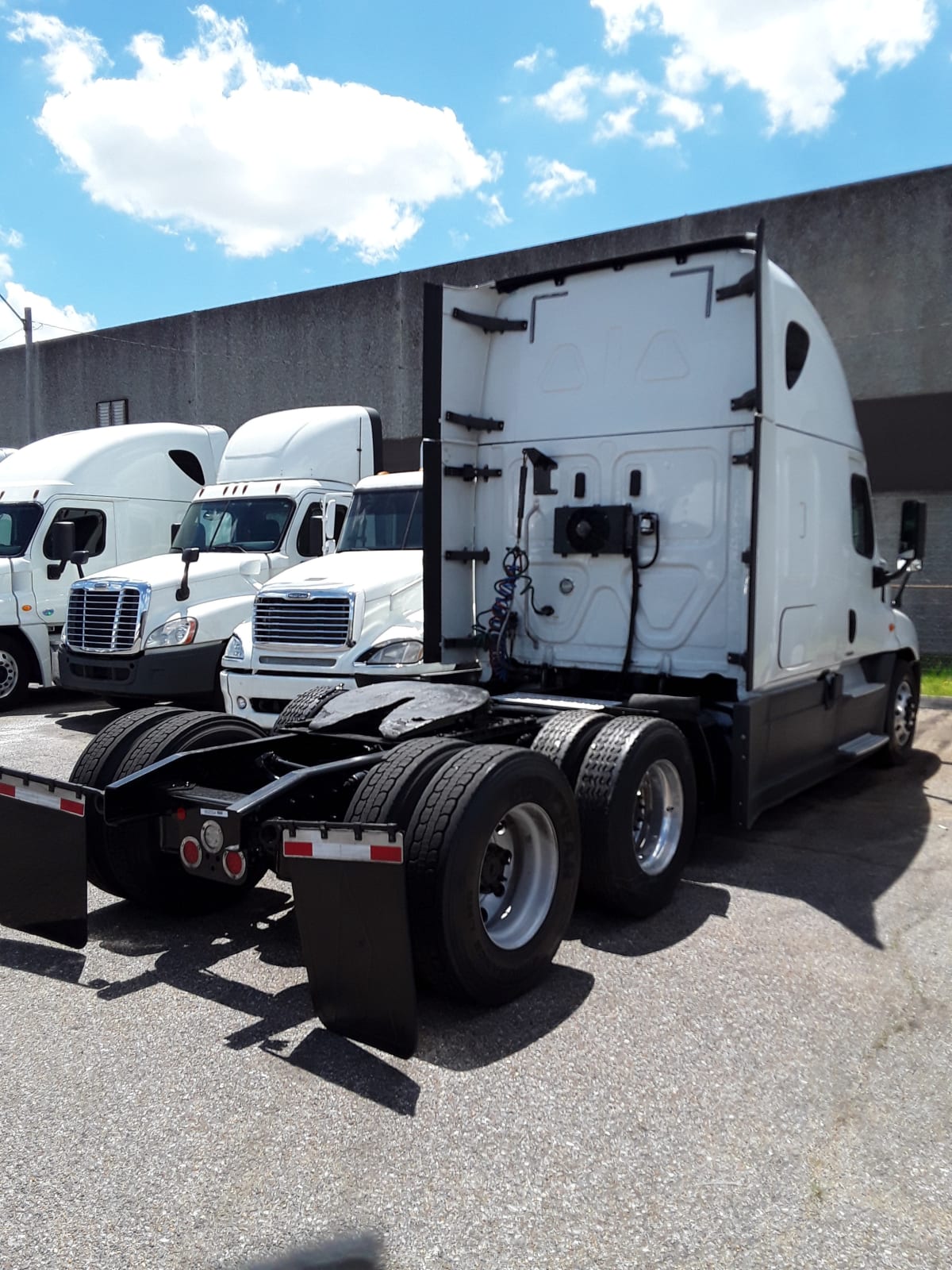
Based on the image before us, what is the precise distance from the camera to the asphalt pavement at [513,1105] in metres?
2.70

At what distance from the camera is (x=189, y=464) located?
14.0 metres

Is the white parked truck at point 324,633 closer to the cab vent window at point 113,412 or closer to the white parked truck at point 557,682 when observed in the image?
the white parked truck at point 557,682

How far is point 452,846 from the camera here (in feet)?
12.5

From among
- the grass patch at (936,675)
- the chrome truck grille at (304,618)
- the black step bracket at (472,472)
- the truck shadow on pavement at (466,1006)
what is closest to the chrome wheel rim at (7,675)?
the chrome truck grille at (304,618)

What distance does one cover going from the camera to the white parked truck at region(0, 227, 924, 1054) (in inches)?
154

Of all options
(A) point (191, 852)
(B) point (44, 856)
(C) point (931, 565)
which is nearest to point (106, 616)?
(B) point (44, 856)

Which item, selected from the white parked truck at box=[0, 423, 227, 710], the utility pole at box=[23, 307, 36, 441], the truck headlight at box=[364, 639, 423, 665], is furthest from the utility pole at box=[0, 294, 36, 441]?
the truck headlight at box=[364, 639, 423, 665]

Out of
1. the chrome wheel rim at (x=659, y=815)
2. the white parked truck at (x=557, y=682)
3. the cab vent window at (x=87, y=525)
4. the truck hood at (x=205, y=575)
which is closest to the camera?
the white parked truck at (x=557, y=682)

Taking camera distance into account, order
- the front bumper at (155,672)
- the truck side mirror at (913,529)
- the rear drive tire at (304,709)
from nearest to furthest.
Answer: the rear drive tire at (304,709), the truck side mirror at (913,529), the front bumper at (155,672)

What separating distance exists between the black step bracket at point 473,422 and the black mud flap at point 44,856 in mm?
3563

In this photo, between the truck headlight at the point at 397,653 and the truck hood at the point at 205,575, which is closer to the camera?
the truck headlight at the point at 397,653

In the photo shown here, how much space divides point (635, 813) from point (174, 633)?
258 inches

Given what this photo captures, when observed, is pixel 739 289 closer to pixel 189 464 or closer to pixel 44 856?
pixel 44 856

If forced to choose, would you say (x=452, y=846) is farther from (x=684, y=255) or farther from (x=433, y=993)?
(x=684, y=255)
